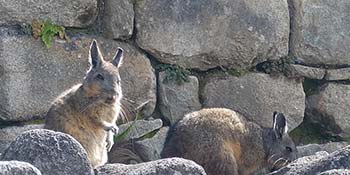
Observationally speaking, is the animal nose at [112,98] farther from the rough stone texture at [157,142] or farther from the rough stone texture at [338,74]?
the rough stone texture at [338,74]

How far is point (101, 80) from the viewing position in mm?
8070

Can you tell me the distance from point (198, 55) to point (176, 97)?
0.41 m

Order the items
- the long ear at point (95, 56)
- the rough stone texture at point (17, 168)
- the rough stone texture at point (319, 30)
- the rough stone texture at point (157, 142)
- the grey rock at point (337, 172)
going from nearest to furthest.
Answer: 1. the rough stone texture at point (17, 168)
2. the grey rock at point (337, 172)
3. the long ear at point (95, 56)
4. the rough stone texture at point (157, 142)
5. the rough stone texture at point (319, 30)

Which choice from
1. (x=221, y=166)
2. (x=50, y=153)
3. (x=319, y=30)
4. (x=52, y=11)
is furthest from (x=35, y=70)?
(x=50, y=153)

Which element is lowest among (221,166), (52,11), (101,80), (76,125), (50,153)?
(221,166)

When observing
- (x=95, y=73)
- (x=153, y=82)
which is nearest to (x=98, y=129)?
(x=95, y=73)

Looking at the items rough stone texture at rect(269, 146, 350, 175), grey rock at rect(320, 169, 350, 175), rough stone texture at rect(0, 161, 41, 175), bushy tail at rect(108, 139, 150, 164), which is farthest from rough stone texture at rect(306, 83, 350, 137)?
rough stone texture at rect(0, 161, 41, 175)

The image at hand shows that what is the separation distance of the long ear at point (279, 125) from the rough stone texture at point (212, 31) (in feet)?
1.89

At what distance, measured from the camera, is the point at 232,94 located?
909cm

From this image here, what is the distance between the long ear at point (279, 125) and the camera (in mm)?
8789

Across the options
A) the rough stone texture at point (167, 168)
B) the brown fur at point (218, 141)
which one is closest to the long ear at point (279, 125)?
the brown fur at point (218, 141)

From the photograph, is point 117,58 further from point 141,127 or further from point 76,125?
point 141,127

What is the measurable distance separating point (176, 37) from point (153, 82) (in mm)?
429

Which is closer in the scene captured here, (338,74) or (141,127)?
(141,127)
